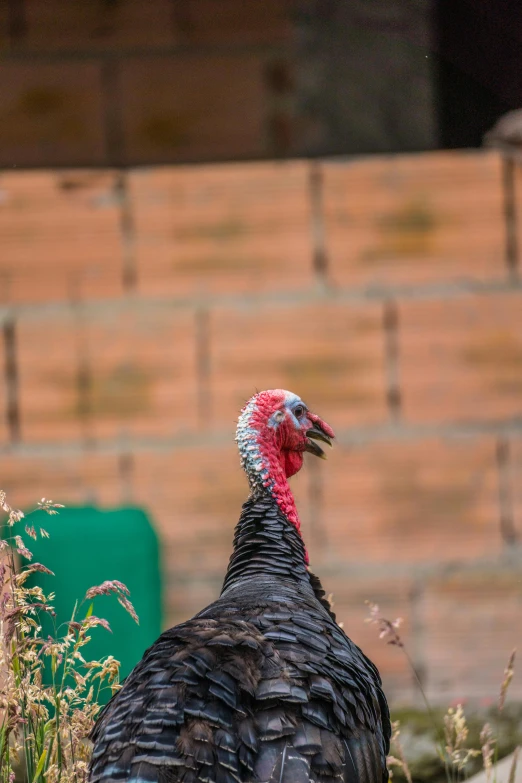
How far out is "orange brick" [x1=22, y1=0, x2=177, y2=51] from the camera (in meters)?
3.75

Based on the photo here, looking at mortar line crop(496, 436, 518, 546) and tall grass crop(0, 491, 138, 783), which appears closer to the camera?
tall grass crop(0, 491, 138, 783)

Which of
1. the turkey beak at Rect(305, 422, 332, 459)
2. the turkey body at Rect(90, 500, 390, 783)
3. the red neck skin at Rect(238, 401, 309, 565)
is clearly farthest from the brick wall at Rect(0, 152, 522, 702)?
the turkey body at Rect(90, 500, 390, 783)

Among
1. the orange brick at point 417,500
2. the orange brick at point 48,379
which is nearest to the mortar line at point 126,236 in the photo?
the orange brick at point 48,379

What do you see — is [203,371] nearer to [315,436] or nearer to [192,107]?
[315,436]

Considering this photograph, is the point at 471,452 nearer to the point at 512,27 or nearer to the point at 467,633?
the point at 467,633

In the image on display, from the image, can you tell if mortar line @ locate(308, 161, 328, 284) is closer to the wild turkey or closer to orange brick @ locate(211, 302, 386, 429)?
orange brick @ locate(211, 302, 386, 429)

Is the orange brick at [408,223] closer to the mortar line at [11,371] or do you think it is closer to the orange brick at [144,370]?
the orange brick at [144,370]

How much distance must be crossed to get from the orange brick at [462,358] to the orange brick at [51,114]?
4.43ft

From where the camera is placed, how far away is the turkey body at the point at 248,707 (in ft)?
6.31

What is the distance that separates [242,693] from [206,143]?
7.73ft

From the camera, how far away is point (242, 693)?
6.65ft

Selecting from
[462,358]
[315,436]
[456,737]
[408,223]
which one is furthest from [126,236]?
[456,737]

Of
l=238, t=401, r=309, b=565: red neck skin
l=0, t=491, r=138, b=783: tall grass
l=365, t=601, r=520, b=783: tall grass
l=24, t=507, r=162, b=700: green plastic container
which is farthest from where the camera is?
l=24, t=507, r=162, b=700: green plastic container

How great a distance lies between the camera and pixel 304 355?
12.4 feet
